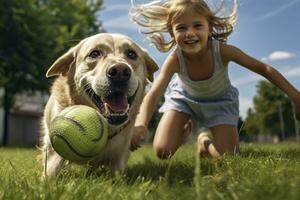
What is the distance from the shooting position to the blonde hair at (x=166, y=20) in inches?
273

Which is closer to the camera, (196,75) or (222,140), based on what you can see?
(196,75)

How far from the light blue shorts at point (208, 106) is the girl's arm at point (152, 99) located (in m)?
0.82

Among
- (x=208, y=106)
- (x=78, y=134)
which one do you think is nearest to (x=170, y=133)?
(x=208, y=106)

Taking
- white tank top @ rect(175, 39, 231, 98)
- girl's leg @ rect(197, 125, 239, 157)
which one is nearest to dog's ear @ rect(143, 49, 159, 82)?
white tank top @ rect(175, 39, 231, 98)

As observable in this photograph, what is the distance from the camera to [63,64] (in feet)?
→ 17.6

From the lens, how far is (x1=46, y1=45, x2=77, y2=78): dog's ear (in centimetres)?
528

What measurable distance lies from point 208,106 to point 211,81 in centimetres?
51

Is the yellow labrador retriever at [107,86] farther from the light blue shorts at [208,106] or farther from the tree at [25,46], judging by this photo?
the tree at [25,46]

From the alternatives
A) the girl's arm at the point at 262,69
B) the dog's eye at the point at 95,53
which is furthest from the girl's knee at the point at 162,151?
the dog's eye at the point at 95,53

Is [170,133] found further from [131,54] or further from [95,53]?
[95,53]

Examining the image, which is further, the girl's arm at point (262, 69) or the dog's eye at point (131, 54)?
the girl's arm at point (262, 69)

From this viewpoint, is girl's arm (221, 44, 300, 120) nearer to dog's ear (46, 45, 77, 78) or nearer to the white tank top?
the white tank top

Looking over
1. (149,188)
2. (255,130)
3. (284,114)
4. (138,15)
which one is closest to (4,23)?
(138,15)

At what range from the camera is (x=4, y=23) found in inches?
1117
